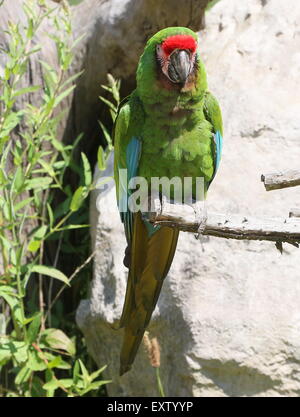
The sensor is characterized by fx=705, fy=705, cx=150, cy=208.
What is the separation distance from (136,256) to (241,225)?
611mm

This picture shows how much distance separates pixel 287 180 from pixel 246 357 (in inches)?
33.8

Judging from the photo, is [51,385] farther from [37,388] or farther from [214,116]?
[214,116]

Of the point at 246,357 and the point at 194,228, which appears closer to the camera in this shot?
the point at 194,228

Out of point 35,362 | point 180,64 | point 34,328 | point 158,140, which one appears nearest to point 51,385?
point 35,362

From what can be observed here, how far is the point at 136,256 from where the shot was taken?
7.13ft

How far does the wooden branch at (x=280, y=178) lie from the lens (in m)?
1.55

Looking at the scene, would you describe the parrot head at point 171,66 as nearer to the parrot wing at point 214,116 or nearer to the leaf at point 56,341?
the parrot wing at point 214,116

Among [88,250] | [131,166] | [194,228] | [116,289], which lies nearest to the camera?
[194,228]

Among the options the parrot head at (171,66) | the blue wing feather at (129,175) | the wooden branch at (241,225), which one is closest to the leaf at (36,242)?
the blue wing feather at (129,175)

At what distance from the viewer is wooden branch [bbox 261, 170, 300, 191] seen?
1.55 metres

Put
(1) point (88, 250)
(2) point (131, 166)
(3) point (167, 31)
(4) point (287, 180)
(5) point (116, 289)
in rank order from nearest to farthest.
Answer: (4) point (287, 180)
(3) point (167, 31)
(2) point (131, 166)
(5) point (116, 289)
(1) point (88, 250)

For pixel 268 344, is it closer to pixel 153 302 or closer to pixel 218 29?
pixel 153 302

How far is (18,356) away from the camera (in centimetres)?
229
